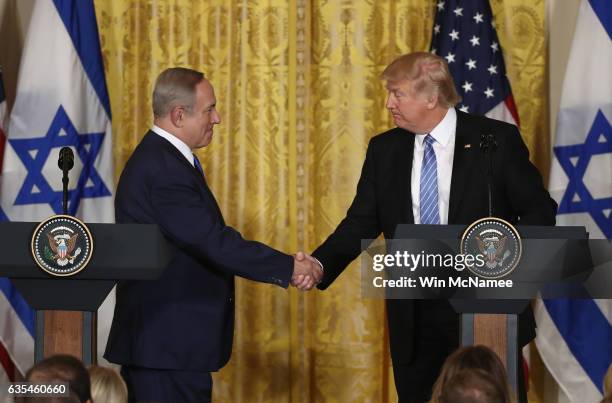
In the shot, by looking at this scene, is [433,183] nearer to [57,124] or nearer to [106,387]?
[106,387]

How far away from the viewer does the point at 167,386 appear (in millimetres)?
3805

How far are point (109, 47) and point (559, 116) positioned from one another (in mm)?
2608

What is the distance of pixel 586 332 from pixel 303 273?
200 cm

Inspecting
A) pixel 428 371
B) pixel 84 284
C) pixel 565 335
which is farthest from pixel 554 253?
pixel 565 335

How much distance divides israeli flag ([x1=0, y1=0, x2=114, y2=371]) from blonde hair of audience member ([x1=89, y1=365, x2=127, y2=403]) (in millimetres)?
2970

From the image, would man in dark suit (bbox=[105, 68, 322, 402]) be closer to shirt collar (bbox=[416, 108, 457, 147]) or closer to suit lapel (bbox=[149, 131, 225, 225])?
suit lapel (bbox=[149, 131, 225, 225])

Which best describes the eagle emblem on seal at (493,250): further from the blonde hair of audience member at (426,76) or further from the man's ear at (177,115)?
the man's ear at (177,115)

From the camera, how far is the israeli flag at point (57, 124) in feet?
17.8

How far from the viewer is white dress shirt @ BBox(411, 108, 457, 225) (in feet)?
13.4

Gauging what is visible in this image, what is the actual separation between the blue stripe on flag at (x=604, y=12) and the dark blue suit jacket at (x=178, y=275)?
252 centimetres

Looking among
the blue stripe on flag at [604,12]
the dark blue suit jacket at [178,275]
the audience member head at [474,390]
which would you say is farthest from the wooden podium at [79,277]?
the blue stripe on flag at [604,12]

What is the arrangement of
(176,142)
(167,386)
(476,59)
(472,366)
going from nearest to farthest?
(472,366), (167,386), (176,142), (476,59)

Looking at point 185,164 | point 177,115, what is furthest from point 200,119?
point 185,164

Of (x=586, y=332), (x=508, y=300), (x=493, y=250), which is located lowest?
(x=586, y=332)
